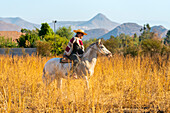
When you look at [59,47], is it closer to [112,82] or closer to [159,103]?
[112,82]

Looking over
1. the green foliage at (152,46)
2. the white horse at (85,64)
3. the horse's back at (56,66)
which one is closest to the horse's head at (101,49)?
the white horse at (85,64)

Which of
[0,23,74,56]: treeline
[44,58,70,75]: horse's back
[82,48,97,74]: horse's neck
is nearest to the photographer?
[82,48,97,74]: horse's neck

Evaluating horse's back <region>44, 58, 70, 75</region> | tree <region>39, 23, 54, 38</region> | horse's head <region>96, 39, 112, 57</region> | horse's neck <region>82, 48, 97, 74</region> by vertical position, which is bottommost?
horse's back <region>44, 58, 70, 75</region>

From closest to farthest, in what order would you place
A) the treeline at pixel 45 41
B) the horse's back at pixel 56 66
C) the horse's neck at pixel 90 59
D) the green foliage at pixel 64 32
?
the horse's neck at pixel 90 59
the horse's back at pixel 56 66
the treeline at pixel 45 41
the green foliage at pixel 64 32

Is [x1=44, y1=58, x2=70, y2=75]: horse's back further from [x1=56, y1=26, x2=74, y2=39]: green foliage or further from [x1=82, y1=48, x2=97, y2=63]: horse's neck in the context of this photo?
[x1=56, y1=26, x2=74, y2=39]: green foliage

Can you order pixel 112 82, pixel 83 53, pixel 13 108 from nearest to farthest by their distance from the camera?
pixel 13 108, pixel 83 53, pixel 112 82

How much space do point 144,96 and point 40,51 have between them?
15307 millimetres

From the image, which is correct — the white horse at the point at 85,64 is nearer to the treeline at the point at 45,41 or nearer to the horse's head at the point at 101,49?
the horse's head at the point at 101,49

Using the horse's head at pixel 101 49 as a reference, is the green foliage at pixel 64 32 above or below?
above

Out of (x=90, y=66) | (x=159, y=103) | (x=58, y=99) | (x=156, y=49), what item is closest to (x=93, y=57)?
(x=90, y=66)

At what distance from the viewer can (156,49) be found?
14.7 m

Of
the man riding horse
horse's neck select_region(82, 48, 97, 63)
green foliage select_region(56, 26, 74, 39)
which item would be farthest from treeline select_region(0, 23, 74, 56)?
horse's neck select_region(82, 48, 97, 63)

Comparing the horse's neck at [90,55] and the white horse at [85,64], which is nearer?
the white horse at [85,64]

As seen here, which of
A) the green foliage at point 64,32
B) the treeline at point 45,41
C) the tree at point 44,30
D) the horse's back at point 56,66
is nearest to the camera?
the horse's back at point 56,66
